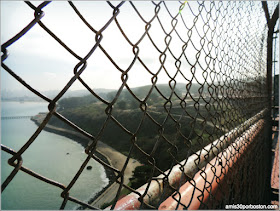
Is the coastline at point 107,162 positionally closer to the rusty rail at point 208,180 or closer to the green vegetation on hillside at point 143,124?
the green vegetation on hillside at point 143,124

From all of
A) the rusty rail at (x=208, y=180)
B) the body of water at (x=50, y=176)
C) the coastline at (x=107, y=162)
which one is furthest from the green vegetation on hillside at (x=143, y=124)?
the rusty rail at (x=208, y=180)

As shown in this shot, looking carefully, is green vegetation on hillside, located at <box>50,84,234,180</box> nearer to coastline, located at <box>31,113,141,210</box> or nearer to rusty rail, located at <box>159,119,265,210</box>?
coastline, located at <box>31,113,141,210</box>

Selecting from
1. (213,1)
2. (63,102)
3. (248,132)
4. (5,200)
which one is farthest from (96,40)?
(63,102)

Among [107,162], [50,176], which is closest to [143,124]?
[107,162]

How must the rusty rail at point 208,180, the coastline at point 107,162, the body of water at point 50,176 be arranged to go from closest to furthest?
the rusty rail at point 208,180
the coastline at point 107,162
the body of water at point 50,176

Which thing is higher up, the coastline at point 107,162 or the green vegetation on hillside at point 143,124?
the green vegetation on hillside at point 143,124

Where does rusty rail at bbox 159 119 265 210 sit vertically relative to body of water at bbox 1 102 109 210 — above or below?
above

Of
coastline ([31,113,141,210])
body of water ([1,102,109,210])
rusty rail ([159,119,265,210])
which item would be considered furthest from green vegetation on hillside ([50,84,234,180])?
rusty rail ([159,119,265,210])

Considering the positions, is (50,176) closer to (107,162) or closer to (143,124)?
(107,162)

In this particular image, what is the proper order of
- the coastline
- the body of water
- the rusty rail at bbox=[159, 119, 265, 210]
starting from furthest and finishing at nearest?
the body of water → the coastline → the rusty rail at bbox=[159, 119, 265, 210]

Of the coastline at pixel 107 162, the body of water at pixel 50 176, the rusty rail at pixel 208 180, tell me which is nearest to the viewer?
the rusty rail at pixel 208 180

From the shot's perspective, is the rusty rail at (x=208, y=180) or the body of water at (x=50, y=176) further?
the body of water at (x=50, y=176)
